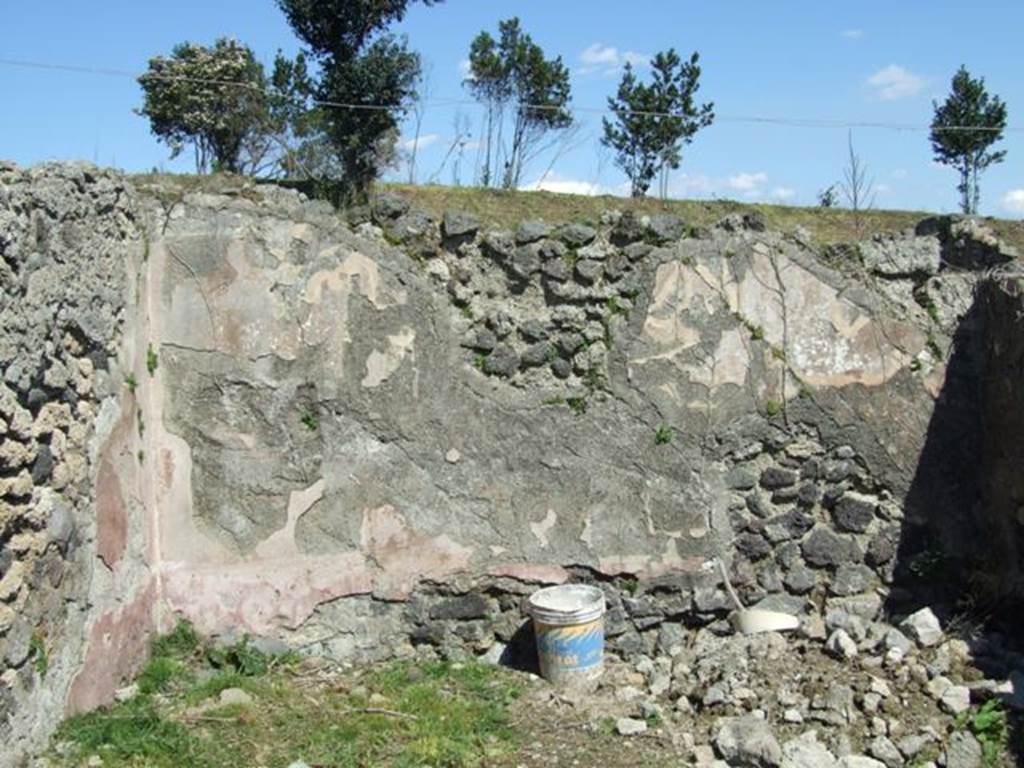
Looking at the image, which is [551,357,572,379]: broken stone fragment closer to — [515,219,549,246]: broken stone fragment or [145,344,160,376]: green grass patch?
[515,219,549,246]: broken stone fragment

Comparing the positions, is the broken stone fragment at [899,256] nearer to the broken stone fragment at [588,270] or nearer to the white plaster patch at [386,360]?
the broken stone fragment at [588,270]

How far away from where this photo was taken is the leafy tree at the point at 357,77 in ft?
18.2

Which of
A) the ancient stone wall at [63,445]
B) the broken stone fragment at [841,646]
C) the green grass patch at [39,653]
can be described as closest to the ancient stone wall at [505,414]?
the ancient stone wall at [63,445]

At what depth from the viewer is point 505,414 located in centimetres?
509

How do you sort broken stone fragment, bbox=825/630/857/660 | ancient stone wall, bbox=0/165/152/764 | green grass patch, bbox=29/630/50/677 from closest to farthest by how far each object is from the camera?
ancient stone wall, bbox=0/165/152/764, green grass patch, bbox=29/630/50/677, broken stone fragment, bbox=825/630/857/660

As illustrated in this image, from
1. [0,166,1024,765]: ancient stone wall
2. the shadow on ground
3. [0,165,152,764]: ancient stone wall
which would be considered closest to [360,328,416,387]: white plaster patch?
[0,166,1024,765]: ancient stone wall

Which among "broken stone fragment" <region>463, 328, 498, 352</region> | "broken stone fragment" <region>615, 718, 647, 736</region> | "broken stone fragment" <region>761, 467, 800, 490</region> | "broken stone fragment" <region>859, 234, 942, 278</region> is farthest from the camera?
"broken stone fragment" <region>859, 234, 942, 278</region>

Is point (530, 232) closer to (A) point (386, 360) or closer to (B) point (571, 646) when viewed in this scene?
(A) point (386, 360)

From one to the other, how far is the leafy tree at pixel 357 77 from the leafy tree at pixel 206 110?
13.0 ft

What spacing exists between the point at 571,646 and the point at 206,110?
737 cm

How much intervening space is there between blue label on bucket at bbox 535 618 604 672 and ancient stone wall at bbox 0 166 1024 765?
13.7 inches

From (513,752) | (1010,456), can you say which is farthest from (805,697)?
(1010,456)

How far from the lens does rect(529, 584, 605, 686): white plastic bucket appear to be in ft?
15.6

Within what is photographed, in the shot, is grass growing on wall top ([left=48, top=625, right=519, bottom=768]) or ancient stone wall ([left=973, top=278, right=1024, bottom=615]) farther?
ancient stone wall ([left=973, top=278, right=1024, bottom=615])
